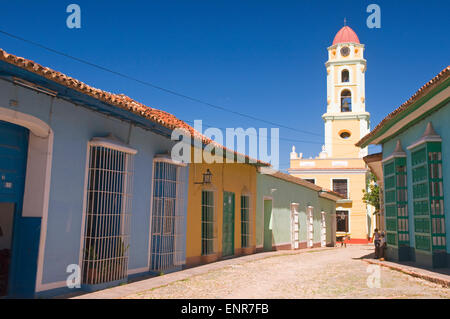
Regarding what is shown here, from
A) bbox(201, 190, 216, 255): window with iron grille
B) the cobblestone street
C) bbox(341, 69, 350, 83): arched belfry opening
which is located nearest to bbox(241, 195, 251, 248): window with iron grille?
bbox(201, 190, 216, 255): window with iron grille

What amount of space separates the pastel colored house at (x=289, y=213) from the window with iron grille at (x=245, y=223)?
0.88 meters

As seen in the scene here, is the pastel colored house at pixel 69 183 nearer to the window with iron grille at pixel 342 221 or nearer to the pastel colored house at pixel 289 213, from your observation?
the pastel colored house at pixel 289 213

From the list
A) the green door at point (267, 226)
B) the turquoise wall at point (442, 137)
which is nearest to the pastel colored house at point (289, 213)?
the green door at point (267, 226)

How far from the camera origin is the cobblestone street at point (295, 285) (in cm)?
639

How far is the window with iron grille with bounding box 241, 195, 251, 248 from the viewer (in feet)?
46.5

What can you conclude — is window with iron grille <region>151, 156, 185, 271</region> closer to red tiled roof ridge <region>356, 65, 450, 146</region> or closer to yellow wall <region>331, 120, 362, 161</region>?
red tiled roof ridge <region>356, 65, 450, 146</region>

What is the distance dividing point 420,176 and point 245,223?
238 inches

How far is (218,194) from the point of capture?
12.0 m

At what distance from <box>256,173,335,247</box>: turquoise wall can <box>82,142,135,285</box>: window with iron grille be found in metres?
8.24

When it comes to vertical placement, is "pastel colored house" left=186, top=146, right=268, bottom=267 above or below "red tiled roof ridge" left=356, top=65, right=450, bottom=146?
below

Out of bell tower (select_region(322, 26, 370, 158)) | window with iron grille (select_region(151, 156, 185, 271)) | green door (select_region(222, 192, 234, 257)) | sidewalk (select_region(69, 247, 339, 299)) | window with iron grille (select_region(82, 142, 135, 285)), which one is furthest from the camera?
bell tower (select_region(322, 26, 370, 158))

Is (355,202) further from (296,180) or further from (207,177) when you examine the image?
(207,177)

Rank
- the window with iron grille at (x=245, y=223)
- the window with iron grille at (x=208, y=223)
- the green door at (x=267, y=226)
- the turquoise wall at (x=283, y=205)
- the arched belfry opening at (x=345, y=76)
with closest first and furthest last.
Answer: the window with iron grille at (x=208, y=223), the window with iron grille at (x=245, y=223), the turquoise wall at (x=283, y=205), the green door at (x=267, y=226), the arched belfry opening at (x=345, y=76)

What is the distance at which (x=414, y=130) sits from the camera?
10305 mm
